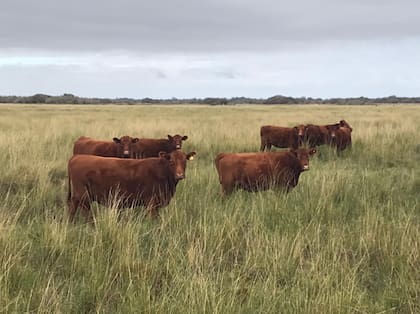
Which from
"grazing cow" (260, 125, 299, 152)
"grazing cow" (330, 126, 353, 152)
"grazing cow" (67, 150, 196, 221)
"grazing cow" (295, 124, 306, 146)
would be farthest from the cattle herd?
"grazing cow" (330, 126, 353, 152)

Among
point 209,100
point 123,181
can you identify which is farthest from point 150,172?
point 209,100

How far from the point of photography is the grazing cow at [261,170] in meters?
8.48

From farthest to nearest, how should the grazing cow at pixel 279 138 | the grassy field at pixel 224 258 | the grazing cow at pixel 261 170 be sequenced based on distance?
Answer: the grazing cow at pixel 279 138 → the grazing cow at pixel 261 170 → the grassy field at pixel 224 258

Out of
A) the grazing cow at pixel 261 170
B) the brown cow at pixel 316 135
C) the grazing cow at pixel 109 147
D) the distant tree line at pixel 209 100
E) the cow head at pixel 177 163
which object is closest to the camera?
the cow head at pixel 177 163

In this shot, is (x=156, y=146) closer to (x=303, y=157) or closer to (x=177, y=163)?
(x=303, y=157)

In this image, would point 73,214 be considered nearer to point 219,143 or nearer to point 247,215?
point 247,215

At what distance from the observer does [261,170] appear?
8.56 meters

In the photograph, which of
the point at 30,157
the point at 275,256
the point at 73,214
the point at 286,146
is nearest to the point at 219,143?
the point at 286,146

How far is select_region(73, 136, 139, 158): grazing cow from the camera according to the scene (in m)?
10.3

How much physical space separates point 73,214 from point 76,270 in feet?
8.24

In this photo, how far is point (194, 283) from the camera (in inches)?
152

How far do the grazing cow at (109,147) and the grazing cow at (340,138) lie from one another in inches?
248

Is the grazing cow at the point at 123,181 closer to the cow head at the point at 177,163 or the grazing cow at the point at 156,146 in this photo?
the cow head at the point at 177,163

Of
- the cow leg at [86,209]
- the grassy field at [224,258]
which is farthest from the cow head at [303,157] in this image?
the cow leg at [86,209]
